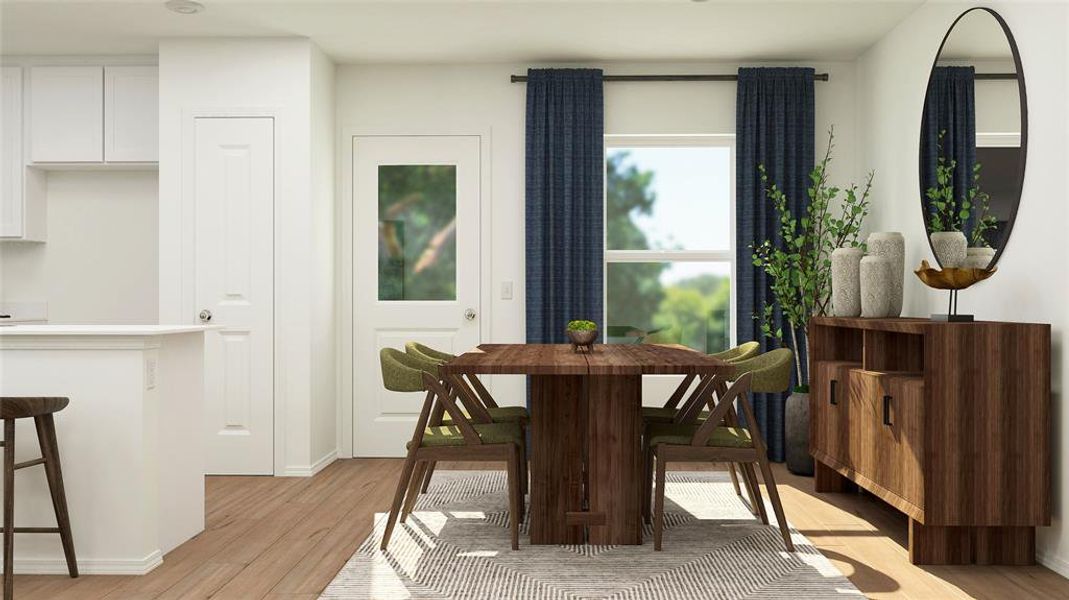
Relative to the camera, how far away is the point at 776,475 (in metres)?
5.06

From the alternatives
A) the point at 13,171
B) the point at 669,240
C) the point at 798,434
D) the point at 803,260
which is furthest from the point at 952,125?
the point at 13,171

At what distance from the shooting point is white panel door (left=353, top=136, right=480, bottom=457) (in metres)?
5.68

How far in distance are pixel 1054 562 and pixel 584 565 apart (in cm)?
175

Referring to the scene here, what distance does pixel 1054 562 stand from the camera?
10.4ft

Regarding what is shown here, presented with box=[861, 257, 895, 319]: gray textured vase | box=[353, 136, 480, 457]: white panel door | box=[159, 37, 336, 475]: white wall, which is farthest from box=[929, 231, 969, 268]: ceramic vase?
box=[159, 37, 336, 475]: white wall

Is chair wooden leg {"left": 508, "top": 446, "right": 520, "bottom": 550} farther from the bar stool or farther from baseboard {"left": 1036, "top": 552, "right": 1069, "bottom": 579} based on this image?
baseboard {"left": 1036, "top": 552, "right": 1069, "bottom": 579}

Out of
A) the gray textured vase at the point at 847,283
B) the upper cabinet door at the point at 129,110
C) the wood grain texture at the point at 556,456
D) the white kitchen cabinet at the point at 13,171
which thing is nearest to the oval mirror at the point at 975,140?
the gray textured vase at the point at 847,283

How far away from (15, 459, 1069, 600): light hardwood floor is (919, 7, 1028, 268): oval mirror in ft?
4.12

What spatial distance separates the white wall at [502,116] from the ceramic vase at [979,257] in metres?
1.98

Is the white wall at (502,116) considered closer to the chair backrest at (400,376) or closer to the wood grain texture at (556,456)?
the chair backrest at (400,376)

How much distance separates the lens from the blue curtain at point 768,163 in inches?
216

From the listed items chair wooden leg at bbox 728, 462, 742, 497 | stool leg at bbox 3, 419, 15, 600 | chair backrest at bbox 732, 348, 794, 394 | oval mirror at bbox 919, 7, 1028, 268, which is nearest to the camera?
stool leg at bbox 3, 419, 15, 600

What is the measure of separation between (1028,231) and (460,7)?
295 centimetres

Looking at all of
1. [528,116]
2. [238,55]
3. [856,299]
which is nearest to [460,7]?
[528,116]
